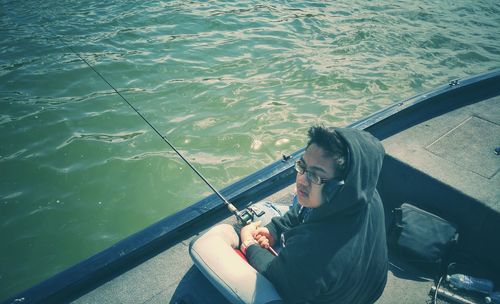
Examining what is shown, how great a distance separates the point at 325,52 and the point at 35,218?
747 cm

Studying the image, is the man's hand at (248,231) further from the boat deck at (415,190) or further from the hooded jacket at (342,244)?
the hooded jacket at (342,244)

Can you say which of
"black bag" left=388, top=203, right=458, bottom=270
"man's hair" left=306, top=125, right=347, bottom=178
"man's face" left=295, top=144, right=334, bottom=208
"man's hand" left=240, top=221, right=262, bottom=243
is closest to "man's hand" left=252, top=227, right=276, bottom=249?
"man's hand" left=240, top=221, right=262, bottom=243

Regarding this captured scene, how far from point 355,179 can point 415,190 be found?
1.95 m

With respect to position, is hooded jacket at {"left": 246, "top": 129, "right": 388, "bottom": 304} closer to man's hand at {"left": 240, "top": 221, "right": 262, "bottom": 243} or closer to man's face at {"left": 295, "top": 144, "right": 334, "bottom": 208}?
man's face at {"left": 295, "top": 144, "right": 334, "bottom": 208}

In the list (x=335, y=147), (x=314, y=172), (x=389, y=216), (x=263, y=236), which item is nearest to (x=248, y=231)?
(x=263, y=236)

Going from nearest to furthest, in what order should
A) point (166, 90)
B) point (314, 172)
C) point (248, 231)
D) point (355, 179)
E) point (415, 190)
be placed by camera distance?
1. point (355, 179)
2. point (314, 172)
3. point (248, 231)
4. point (415, 190)
5. point (166, 90)

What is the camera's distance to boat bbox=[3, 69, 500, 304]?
2.60 meters

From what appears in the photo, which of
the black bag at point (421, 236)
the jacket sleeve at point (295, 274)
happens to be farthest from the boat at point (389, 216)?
the jacket sleeve at point (295, 274)

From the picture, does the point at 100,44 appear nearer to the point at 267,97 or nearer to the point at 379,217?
the point at 267,97

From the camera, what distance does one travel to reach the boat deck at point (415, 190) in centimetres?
263

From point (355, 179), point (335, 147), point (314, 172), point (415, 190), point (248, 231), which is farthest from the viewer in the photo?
point (415, 190)

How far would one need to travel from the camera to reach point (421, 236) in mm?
2854

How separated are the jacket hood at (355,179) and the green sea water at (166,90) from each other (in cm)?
350

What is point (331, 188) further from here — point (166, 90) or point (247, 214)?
point (166, 90)
